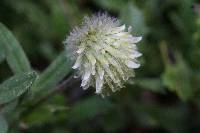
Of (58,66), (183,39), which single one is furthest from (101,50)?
(183,39)

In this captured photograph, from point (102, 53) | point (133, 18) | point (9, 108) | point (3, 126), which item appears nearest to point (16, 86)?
point (3, 126)

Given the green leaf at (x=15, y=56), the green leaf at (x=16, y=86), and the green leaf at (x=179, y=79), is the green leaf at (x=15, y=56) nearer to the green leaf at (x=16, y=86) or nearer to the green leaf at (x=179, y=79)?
the green leaf at (x=16, y=86)

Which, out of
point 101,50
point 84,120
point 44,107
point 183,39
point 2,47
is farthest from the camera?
point 183,39

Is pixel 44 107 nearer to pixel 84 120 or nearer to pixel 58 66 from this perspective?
pixel 58 66

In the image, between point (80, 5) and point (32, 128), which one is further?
point (80, 5)

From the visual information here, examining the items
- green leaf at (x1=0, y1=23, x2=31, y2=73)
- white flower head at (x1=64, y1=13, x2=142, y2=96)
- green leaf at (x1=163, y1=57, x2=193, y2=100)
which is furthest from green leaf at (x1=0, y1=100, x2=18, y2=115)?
→ green leaf at (x1=163, y1=57, x2=193, y2=100)

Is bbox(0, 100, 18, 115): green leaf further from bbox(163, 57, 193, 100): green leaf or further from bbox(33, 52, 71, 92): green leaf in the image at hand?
bbox(163, 57, 193, 100): green leaf

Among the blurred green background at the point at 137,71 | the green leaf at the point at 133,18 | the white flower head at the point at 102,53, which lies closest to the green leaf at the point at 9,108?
the blurred green background at the point at 137,71

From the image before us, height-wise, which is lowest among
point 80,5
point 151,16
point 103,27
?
point 103,27
